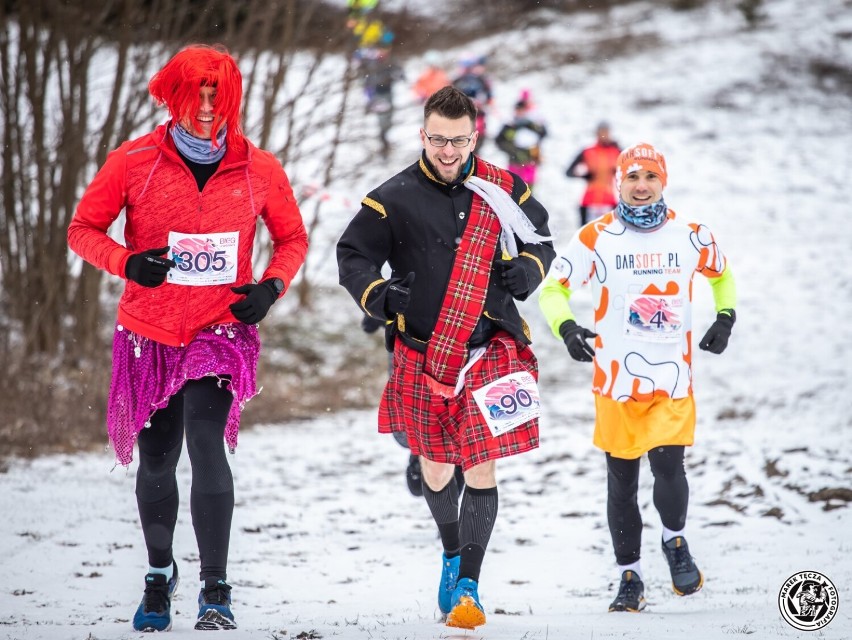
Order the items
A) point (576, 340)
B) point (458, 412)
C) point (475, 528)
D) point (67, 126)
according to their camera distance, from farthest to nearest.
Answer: point (67, 126) → point (576, 340) → point (458, 412) → point (475, 528)

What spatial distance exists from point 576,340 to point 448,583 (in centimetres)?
104

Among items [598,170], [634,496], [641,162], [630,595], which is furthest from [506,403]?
[598,170]

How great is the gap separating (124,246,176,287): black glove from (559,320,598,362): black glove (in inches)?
59.0

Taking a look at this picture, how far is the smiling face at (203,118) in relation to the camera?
3.68 meters

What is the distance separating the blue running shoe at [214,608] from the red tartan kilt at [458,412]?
924 mm

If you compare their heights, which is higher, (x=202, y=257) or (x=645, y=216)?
(x=645, y=216)

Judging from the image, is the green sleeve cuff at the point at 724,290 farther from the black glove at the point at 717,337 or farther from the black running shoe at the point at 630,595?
the black running shoe at the point at 630,595

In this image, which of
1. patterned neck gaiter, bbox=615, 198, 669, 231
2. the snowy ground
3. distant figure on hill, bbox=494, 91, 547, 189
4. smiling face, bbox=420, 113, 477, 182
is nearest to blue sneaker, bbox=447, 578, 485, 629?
the snowy ground

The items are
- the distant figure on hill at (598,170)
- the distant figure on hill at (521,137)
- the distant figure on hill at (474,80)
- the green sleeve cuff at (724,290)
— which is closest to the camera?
the green sleeve cuff at (724,290)

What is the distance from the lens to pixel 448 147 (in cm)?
393

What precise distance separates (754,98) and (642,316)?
70.0 ft

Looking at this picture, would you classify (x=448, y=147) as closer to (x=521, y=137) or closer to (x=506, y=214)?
(x=506, y=214)

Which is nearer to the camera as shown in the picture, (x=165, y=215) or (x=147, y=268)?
(x=147, y=268)

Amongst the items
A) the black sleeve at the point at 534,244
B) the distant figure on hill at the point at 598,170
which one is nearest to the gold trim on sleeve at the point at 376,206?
the black sleeve at the point at 534,244
